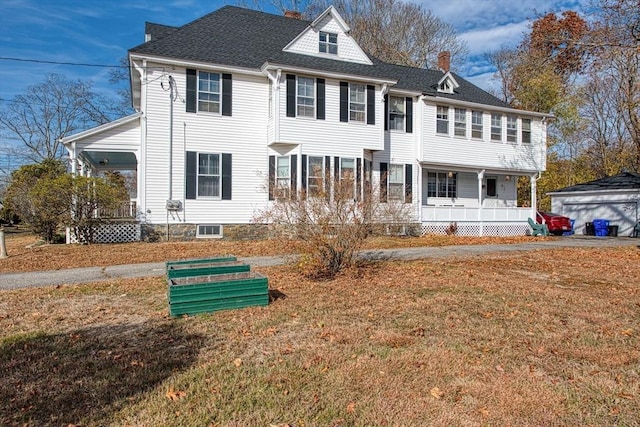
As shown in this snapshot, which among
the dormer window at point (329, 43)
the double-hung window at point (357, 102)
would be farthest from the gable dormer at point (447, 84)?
the dormer window at point (329, 43)

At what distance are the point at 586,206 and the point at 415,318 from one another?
77.1 feet

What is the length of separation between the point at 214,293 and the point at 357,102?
1342 cm

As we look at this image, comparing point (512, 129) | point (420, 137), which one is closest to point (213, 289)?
point (420, 137)

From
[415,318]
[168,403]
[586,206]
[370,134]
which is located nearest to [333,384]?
[168,403]

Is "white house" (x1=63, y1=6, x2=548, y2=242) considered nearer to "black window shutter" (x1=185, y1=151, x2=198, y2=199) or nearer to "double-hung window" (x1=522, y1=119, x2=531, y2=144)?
"black window shutter" (x1=185, y1=151, x2=198, y2=199)

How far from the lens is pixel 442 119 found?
787 inches

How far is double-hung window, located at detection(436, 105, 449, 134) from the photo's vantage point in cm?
1988

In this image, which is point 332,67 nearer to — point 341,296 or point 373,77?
point 373,77

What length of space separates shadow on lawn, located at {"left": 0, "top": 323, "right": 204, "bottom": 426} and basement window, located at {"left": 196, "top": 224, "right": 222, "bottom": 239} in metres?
10.7

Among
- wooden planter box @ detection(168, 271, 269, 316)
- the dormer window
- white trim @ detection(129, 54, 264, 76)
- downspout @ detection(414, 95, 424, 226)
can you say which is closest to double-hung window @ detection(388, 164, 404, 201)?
downspout @ detection(414, 95, 424, 226)

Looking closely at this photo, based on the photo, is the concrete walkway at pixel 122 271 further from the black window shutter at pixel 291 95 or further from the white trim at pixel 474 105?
Answer: the white trim at pixel 474 105

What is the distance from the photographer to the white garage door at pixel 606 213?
22344 mm

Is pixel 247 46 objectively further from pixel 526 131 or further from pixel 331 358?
pixel 331 358

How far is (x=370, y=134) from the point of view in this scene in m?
17.6
